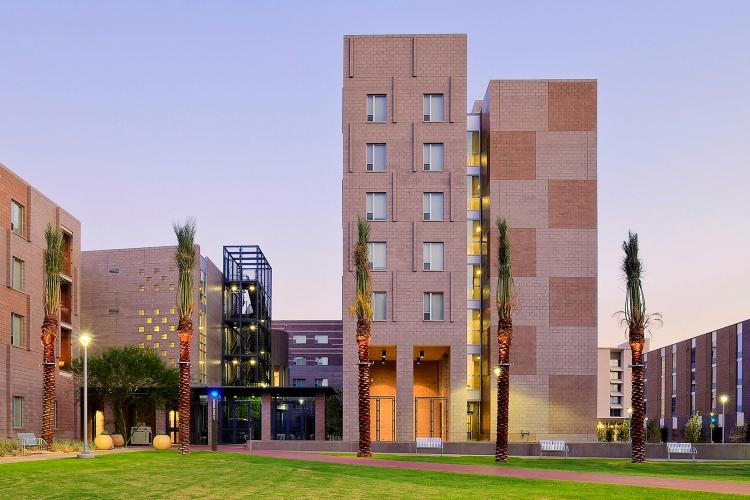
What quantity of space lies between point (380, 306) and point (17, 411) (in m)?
22.9

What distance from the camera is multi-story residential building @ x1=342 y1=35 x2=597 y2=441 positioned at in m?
57.2

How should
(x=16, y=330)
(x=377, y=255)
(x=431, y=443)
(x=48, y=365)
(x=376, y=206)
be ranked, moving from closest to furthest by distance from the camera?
(x=48, y=365) < (x=431, y=443) < (x=16, y=330) < (x=377, y=255) < (x=376, y=206)

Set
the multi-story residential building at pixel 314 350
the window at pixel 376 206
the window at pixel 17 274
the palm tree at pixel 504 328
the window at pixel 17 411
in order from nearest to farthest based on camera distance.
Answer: the palm tree at pixel 504 328 < the window at pixel 17 411 < the window at pixel 17 274 < the window at pixel 376 206 < the multi-story residential building at pixel 314 350

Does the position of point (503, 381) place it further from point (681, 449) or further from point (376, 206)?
point (376, 206)

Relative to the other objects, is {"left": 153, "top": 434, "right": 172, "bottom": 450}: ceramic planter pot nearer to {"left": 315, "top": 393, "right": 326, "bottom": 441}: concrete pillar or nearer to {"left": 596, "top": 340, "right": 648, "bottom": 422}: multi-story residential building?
{"left": 315, "top": 393, "right": 326, "bottom": 441}: concrete pillar

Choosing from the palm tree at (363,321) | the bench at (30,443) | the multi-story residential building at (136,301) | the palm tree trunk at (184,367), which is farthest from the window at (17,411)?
the palm tree at (363,321)

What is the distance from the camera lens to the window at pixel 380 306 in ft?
188

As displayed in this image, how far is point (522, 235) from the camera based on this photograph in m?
58.7

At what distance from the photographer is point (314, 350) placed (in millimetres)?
131500

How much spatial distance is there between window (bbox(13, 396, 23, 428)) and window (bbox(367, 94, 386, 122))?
92.0ft

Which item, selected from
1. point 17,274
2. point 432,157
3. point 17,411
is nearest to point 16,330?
point 17,274

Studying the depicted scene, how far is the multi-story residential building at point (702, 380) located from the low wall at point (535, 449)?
2142 inches

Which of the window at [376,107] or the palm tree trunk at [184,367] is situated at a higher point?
the window at [376,107]

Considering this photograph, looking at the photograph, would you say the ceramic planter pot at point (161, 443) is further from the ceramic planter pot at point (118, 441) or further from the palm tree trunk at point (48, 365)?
the ceramic planter pot at point (118, 441)
